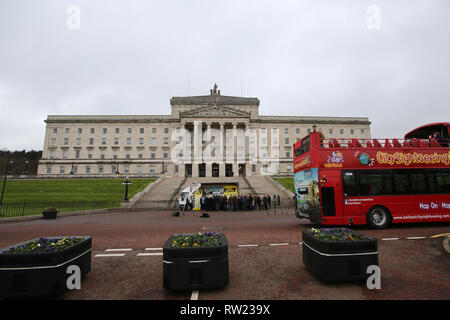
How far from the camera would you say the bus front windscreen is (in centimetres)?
1067

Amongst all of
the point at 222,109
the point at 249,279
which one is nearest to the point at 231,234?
the point at 249,279

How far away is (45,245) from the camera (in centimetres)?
440

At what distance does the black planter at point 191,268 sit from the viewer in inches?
163

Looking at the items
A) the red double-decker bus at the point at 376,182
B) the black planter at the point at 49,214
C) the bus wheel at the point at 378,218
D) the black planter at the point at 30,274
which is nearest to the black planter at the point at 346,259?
the black planter at the point at 30,274

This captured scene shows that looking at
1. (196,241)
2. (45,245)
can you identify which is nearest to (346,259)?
(196,241)

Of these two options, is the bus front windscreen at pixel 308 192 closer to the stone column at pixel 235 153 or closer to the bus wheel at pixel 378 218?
the bus wheel at pixel 378 218

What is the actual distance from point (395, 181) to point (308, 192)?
4492 mm

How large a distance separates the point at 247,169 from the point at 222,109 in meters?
17.5

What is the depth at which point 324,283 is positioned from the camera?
15.4 feet

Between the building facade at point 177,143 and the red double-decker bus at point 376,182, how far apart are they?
1786 inches

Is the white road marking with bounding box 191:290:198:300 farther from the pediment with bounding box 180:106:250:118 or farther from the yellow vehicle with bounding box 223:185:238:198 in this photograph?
the pediment with bounding box 180:106:250:118

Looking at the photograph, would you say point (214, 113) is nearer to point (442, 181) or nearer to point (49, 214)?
point (49, 214)

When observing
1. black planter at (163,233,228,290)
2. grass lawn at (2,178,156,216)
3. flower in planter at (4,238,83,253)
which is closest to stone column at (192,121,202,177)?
grass lawn at (2,178,156,216)
